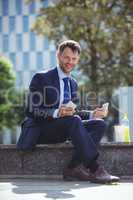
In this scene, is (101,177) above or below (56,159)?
below

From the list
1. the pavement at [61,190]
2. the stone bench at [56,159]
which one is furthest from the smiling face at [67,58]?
the pavement at [61,190]

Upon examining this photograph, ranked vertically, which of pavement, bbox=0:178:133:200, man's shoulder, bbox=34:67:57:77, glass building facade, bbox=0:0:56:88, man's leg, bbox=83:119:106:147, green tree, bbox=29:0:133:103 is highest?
glass building facade, bbox=0:0:56:88

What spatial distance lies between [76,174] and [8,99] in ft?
112

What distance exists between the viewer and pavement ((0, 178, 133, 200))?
13.8 feet

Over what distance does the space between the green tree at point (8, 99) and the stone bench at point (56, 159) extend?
1235 inches

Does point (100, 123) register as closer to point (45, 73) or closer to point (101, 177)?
point (101, 177)

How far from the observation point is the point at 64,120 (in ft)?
18.2

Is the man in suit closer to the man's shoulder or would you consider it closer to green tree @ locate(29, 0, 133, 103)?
the man's shoulder

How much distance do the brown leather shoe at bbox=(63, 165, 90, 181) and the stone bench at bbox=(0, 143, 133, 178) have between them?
12.8 inches

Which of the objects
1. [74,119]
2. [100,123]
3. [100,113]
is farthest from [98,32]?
[74,119]

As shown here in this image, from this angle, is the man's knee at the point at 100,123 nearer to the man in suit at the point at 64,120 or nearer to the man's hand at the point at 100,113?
the man in suit at the point at 64,120

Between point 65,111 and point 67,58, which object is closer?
point 65,111

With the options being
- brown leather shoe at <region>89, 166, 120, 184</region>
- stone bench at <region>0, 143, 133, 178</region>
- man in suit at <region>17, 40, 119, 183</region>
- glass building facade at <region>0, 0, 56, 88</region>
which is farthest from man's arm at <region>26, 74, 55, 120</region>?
glass building facade at <region>0, 0, 56, 88</region>

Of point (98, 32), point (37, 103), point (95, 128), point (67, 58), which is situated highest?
point (98, 32)
